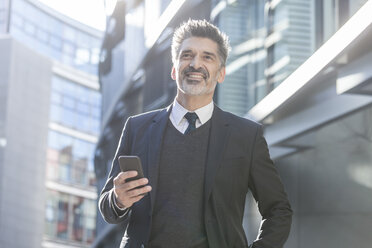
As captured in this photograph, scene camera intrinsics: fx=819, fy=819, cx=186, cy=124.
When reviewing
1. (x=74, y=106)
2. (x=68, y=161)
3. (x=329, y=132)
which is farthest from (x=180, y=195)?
(x=74, y=106)

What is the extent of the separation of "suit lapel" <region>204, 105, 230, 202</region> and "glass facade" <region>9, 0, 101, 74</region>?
54782 mm

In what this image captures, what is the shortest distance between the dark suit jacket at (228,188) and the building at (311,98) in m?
3.52

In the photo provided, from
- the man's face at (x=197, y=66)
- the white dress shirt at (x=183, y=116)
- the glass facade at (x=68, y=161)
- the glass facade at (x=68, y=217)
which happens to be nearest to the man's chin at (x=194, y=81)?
the man's face at (x=197, y=66)

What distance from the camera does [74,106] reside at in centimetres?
6094

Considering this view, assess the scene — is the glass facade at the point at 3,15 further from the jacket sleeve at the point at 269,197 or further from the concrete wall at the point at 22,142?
the jacket sleeve at the point at 269,197

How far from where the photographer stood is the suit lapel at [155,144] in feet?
11.4

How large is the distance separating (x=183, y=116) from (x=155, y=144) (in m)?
0.21

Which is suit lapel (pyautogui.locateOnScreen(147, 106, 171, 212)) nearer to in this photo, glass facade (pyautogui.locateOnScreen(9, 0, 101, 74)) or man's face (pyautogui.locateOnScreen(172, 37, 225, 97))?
man's face (pyautogui.locateOnScreen(172, 37, 225, 97))

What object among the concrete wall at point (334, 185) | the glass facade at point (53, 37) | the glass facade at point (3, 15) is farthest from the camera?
the glass facade at point (53, 37)

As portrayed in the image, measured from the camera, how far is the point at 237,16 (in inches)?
470

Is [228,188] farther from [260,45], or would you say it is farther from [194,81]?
[260,45]

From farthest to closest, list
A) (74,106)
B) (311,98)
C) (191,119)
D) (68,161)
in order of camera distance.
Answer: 1. (74,106)
2. (68,161)
3. (311,98)
4. (191,119)

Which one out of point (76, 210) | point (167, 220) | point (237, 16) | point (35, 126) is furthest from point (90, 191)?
point (167, 220)

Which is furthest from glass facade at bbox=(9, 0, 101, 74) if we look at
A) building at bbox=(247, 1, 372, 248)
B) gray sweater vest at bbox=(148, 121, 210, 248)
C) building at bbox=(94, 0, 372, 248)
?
gray sweater vest at bbox=(148, 121, 210, 248)
